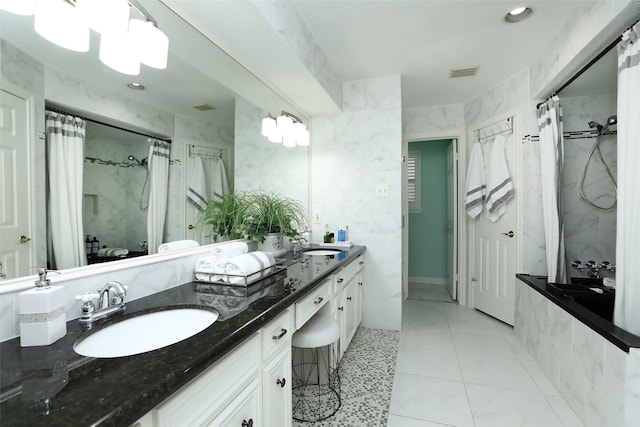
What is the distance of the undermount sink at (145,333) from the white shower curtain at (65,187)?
0.86ft

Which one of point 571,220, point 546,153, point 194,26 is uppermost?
point 194,26

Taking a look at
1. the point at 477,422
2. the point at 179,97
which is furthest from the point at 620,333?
the point at 179,97

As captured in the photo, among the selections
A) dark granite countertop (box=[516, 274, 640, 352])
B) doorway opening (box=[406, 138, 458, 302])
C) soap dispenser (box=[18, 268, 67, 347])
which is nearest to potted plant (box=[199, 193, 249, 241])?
soap dispenser (box=[18, 268, 67, 347])

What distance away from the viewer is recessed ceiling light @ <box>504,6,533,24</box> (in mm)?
1898

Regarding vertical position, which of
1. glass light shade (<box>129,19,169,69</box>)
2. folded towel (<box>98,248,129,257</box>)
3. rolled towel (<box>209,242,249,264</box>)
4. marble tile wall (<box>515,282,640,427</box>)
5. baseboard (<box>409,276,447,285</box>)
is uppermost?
glass light shade (<box>129,19,169,69</box>)

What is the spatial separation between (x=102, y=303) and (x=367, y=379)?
169cm

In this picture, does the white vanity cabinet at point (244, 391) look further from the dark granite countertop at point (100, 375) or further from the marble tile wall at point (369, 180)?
the marble tile wall at point (369, 180)

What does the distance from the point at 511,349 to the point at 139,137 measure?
299 centimetres

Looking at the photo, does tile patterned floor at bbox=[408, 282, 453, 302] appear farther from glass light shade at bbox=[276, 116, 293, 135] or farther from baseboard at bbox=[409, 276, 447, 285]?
glass light shade at bbox=[276, 116, 293, 135]

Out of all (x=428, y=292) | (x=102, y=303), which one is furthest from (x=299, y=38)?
(x=428, y=292)

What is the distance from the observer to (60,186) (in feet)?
2.97

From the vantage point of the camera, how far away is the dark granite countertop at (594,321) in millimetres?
1356

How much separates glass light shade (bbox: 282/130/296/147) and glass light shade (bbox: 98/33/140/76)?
4.87 ft

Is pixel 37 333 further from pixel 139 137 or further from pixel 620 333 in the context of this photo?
pixel 620 333
